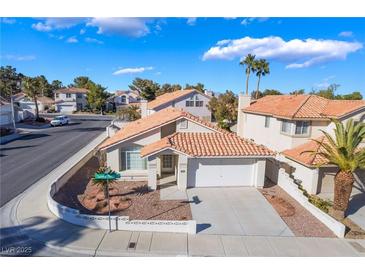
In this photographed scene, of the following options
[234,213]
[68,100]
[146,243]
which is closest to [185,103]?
[234,213]

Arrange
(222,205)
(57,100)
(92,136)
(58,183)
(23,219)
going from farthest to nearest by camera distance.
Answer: (57,100), (92,136), (58,183), (222,205), (23,219)

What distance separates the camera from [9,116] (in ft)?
148

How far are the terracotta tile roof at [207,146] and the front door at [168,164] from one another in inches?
84.3

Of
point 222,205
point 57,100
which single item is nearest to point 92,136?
point 222,205

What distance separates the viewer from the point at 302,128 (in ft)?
67.7

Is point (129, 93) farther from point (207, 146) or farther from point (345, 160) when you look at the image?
point (345, 160)

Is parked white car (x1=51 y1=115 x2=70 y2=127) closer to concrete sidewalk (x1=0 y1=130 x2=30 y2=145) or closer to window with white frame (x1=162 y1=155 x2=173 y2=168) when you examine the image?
concrete sidewalk (x1=0 y1=130 x2=30 y2=145)

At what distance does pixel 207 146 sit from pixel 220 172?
208 cm

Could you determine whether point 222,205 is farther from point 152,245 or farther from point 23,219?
point 23,219

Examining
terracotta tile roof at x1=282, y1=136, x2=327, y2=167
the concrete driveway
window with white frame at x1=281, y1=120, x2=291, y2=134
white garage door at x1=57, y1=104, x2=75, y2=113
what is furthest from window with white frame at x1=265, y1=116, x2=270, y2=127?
white garage door at x1=57, y1=104, x2=75, y2=113

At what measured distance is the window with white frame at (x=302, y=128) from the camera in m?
20.5

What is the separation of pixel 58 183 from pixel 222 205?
10.7 metres

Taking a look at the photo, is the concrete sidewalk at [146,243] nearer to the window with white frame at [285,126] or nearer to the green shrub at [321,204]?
the green shrub at [321,204]

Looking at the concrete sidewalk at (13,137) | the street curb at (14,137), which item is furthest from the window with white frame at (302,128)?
the concrete sidewalk at (13,137)
